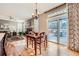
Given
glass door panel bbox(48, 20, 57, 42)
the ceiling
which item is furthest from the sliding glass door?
the ceiling

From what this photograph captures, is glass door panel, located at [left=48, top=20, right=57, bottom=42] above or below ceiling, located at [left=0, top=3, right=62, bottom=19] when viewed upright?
below

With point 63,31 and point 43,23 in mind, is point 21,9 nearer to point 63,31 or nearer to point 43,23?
point 43,23

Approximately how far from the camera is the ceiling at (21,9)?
8.46ft

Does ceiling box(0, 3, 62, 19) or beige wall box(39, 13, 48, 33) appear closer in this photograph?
ceiling box(0, 3, 62, 19)

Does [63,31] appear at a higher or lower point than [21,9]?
lower

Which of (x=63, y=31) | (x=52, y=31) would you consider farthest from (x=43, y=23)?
(x=63, y=31)

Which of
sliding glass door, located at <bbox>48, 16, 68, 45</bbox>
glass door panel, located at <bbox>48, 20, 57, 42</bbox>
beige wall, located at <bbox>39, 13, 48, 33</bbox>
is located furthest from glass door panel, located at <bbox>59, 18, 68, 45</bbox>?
beige wall, located at <bbox>39, 13, 48, 33</bbox>

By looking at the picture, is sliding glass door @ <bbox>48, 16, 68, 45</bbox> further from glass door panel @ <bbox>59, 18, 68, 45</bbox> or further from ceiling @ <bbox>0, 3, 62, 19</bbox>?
ceiling @ <bbox>0, 3, 62, 19</bbox>

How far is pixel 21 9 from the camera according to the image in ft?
8.61

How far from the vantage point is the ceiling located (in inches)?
102

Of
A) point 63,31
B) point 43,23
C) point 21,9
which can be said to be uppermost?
point 21,9

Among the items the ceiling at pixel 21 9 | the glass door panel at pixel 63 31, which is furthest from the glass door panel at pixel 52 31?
the ceiling at pixel 21 9

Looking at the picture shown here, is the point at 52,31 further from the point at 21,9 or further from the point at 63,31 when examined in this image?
the point at 21,9

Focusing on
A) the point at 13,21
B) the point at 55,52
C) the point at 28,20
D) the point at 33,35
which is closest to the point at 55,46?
the point at 55,52
